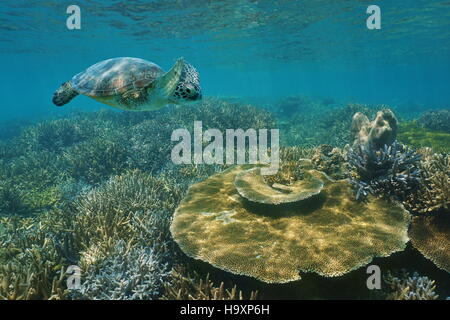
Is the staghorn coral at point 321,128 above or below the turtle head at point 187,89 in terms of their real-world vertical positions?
below

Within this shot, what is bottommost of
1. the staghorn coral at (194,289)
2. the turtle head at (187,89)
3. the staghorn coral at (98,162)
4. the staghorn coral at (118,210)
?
the staghorn coral at (194,289)

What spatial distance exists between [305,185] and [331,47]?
135 ft

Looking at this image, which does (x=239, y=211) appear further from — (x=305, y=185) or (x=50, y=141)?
(x=50, y=141)

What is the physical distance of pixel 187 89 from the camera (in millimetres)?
4648

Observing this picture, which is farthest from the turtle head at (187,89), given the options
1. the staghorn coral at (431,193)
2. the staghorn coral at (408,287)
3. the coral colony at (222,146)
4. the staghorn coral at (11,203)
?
the staghorn coral at (11,203)

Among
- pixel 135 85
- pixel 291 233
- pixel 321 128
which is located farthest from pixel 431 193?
pixel 321 128

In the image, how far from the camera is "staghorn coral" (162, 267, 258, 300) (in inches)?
151

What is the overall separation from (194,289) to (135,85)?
3856mm

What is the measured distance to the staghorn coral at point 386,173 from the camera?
16.8ft

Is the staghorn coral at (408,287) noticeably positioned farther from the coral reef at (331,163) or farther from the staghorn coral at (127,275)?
the staghorn coral at (127,275)

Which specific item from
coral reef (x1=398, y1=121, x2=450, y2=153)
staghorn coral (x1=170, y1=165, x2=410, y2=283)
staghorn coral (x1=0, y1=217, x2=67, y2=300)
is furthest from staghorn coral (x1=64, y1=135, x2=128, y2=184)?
coral reef (x1=398, y1=121, x2=450, y2=153)

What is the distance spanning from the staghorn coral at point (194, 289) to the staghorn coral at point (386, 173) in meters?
2.86

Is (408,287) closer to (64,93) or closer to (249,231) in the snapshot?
(249,231)
